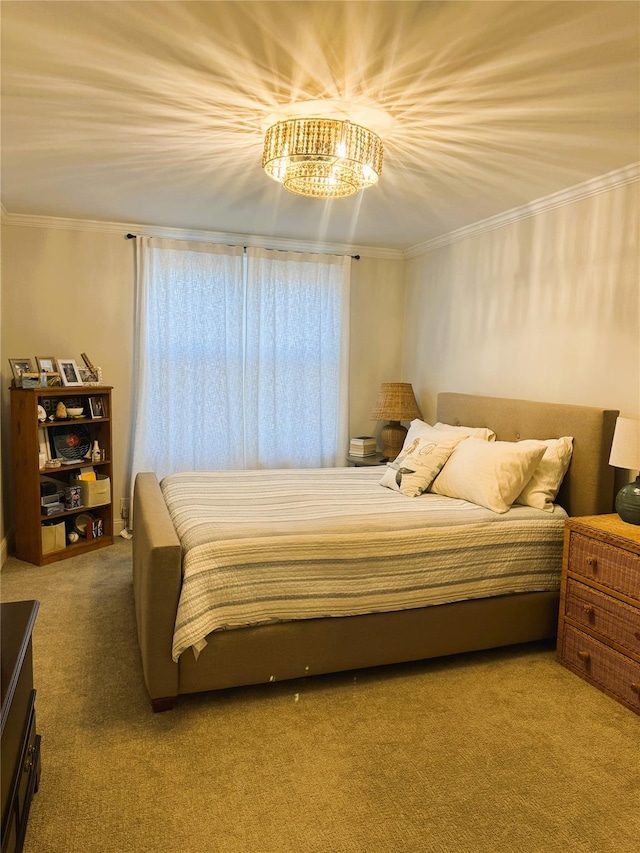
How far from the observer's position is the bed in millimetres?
2301

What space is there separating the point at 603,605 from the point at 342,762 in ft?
4.28

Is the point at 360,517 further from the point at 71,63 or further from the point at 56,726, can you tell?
the point at 71,63

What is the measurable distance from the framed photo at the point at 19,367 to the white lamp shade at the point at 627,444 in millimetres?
3597

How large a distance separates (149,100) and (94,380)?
8.11 ft

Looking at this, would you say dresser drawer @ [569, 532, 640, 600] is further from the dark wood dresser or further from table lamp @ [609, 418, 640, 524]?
the dark wood dresser

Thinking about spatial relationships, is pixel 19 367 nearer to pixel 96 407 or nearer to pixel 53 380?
pixel 53 380

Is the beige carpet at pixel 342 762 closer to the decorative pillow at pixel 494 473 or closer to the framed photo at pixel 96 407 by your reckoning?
the decorative pillow at pixel 494 473

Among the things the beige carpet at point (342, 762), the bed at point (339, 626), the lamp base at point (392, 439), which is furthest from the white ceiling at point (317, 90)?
the beige carpet at point (342, 762)

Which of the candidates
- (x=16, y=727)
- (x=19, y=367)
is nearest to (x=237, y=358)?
(x=19, y=367)

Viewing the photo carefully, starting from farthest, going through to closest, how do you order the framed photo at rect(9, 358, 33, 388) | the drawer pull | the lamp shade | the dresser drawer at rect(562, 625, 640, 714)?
the lamp shade, the framed photo at rect(9, 358, 33, 388), the dresser drawer at rect(562, 625, 640, 714), the drawer pull

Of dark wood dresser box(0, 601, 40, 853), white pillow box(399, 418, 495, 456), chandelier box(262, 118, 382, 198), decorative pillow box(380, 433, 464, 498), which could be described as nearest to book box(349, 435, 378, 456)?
white pillow box(399, 418, 495, 456)

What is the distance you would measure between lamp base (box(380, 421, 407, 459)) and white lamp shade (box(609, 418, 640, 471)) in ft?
7.58

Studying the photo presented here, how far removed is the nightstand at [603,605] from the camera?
244 cm

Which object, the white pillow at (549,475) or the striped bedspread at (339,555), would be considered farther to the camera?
the white pillow at (549,475)
